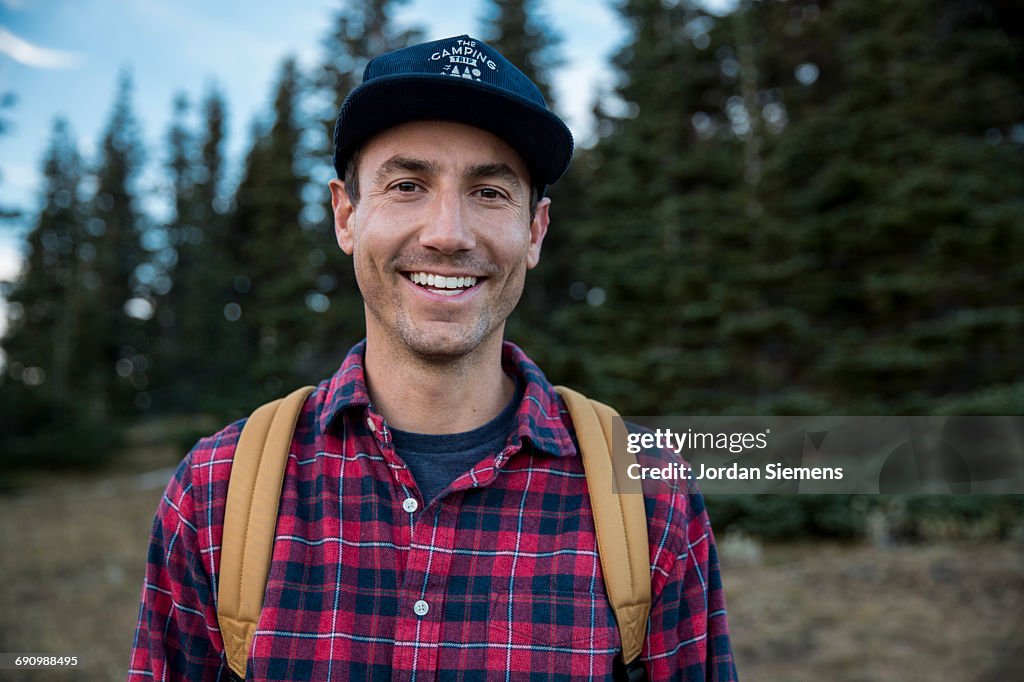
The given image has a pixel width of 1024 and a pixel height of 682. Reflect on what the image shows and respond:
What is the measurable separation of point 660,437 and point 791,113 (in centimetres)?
1667

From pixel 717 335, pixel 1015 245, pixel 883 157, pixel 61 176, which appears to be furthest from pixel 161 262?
pixel 1015 245

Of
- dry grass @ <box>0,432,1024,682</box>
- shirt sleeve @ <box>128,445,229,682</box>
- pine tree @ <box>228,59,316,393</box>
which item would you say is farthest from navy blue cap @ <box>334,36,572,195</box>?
pine tree @ <box>228,59,316,393</box>

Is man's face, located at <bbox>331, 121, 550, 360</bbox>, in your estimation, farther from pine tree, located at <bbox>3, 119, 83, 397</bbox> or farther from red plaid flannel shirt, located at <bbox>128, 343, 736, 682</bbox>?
pine tree, located at <bbox>3, 119, 83, 397</bbox>

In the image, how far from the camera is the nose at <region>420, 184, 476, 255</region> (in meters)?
2.01

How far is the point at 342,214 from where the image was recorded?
2.33 metres

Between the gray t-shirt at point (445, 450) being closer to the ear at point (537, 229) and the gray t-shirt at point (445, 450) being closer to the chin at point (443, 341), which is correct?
the chin at point (443, 341)

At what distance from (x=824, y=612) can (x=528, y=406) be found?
265 inches

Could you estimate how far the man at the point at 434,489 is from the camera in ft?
5.94

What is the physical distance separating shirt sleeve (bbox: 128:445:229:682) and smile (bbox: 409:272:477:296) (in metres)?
0.83

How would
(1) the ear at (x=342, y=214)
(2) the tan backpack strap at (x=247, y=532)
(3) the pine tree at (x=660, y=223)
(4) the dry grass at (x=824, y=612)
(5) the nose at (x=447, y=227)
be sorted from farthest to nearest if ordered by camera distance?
(3) the pine tree at (x=660, y=223)
(4) the dry grass at (x=824, y=612)
(1) the ear at (x=342, y=214)
(5) the nose at (x=447, y=227)
(2) the tan backpack strap at (x=247, y=532)

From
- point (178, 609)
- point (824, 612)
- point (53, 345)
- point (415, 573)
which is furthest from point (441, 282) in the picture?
point (53, 345)

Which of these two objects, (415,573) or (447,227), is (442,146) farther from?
(415,573)

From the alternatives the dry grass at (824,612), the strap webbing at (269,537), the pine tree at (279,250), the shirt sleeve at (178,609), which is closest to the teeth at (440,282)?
the strap webbing at (269,537)

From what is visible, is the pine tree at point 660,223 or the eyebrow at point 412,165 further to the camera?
the pine tree at point 660,223
